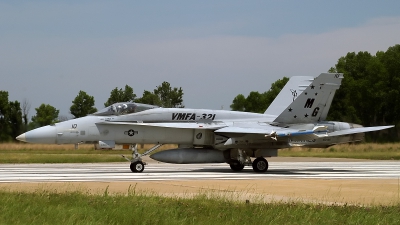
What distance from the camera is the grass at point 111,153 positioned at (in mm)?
31970

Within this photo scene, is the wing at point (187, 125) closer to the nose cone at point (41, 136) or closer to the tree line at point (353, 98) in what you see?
the nose cone at point (41, 136)

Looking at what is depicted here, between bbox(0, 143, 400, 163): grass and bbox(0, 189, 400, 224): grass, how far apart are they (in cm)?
2027

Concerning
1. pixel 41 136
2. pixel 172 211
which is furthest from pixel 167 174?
pixel 172 211

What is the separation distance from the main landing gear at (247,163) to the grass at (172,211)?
426 inches

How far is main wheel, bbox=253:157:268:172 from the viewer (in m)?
22.0

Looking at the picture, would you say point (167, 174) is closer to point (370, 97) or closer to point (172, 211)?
point (172, 211)

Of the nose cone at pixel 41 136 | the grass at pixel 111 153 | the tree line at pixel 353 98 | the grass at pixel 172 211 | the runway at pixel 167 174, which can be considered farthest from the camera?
the tree line at pixel 353 98

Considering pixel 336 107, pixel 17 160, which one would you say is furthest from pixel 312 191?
pixel 336 107

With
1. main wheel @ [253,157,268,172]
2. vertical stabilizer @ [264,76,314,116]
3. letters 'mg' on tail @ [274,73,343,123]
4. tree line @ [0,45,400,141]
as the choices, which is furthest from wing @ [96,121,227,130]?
tree line @ [0,45,400,141]

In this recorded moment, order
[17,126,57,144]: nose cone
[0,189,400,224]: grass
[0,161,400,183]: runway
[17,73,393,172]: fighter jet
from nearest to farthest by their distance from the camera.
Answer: [0,189,400,224]: grass
[0,161,400,183]: runway
[17,126,57,144]: nose cone
[17,73,393,172]: fighter jet

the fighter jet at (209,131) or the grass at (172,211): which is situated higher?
the fighter jet at (209,131)

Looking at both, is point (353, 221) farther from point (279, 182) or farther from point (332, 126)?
point (332, 126)

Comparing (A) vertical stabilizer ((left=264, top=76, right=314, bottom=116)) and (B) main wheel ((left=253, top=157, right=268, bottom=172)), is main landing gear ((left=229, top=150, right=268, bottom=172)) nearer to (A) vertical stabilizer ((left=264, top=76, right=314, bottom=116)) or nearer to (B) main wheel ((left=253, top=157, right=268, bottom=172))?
(B) main wheel ((left=253, top=157, right=268, bottom=172))

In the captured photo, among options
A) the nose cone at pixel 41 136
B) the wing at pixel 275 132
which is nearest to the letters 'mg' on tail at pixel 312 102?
the wing at pixel 275 132
